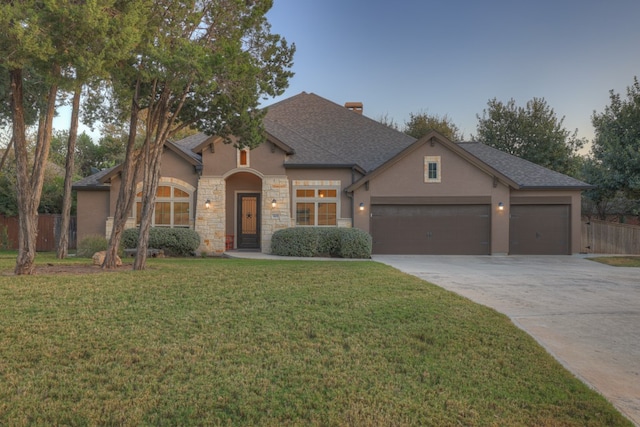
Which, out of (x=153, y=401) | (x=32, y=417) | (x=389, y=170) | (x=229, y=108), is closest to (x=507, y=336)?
(x=153, y=401)

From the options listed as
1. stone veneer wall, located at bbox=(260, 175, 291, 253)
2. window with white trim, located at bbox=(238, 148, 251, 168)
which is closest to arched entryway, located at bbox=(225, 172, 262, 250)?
window with white trim, located at bbox=(238, 148, 251, 168)

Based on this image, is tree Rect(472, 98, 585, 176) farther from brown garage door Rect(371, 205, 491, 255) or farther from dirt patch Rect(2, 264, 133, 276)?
dirt patch Rect(2, 264, 133, 276)

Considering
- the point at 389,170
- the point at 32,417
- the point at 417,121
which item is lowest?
the point at 32,417

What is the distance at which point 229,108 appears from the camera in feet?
35.0

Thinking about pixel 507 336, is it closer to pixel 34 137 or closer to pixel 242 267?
pixel 242 267

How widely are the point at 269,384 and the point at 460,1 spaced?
16675 mm

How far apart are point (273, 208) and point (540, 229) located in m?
11.5

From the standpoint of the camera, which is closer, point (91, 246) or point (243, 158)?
point (91, 246)

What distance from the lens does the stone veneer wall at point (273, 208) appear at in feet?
52.4

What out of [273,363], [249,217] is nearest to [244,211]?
[249,217]

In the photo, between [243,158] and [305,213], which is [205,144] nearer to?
[243,158]

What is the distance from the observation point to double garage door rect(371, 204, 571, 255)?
16250 mm

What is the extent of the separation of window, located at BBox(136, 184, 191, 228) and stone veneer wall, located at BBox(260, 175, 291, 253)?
3.31 m

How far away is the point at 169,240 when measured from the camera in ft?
48.5
